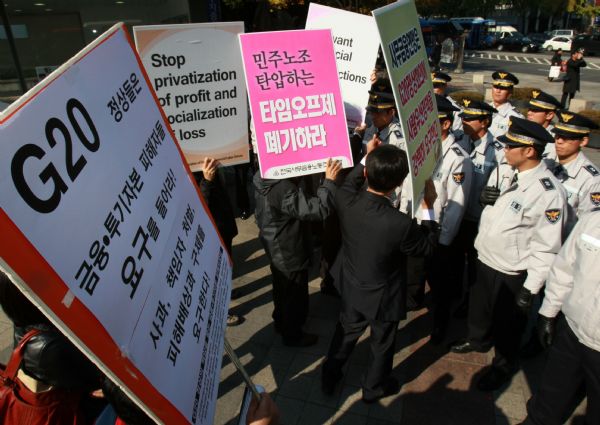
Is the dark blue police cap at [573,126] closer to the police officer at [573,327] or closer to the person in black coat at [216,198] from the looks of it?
the police officer at [573,327]

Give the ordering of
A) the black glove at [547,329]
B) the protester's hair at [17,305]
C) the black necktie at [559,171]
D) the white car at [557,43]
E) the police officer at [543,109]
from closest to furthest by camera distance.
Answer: the protester's hair at [17,305] → the black glove at [547,329] → the black necktie at [559,171] → the police officer at [543,109] → the white car at [557,43]

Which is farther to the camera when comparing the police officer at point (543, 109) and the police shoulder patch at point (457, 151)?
the police officer at point (543, 109)

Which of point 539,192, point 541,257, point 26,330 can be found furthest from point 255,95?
point 541,257

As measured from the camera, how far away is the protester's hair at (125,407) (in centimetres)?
131

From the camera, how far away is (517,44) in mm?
36031

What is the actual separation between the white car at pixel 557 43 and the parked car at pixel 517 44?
0.72 metres

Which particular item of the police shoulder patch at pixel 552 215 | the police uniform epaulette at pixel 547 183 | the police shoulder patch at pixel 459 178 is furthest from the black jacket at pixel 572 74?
the police shoulder patch at pixel 552 215

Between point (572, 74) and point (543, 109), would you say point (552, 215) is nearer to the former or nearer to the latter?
point (543, 109)

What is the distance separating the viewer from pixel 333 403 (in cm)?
319

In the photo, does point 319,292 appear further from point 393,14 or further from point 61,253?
point 61,253

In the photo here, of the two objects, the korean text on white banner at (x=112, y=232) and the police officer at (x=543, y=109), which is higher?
the korean text on white banner at (x=112, y=232)

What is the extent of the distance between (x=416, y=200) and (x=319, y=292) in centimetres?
239

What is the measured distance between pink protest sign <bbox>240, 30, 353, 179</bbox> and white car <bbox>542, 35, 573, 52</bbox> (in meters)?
38.8

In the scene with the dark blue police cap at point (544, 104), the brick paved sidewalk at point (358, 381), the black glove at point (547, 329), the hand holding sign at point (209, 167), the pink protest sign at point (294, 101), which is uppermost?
the pink protest sign at point (294, 101)
